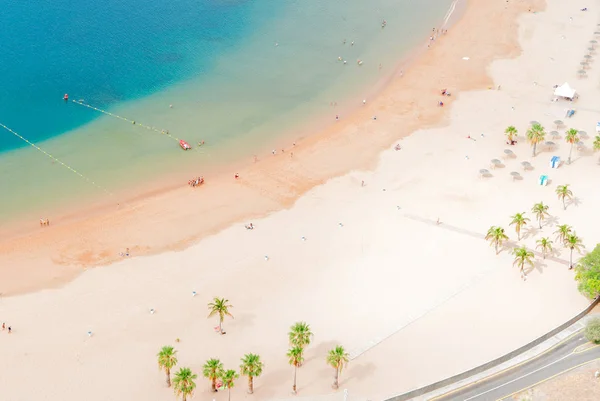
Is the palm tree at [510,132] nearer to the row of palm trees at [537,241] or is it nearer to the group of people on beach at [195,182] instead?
the row of palm trees at [537,241]

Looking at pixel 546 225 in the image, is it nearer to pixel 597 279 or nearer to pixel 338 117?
pixel 597 279

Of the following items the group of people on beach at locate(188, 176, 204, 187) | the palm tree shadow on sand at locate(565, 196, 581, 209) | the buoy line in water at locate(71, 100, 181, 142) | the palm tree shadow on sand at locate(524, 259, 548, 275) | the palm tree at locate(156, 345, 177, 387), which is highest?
the buoy line in water at locate(71, 100, 181, 142)

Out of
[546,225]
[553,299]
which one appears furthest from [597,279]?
[546,225]

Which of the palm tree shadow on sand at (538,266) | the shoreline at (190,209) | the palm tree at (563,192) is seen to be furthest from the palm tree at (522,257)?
the shoreline at (190,209)

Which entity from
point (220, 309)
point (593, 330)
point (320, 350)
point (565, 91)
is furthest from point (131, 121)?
point (593, 330)

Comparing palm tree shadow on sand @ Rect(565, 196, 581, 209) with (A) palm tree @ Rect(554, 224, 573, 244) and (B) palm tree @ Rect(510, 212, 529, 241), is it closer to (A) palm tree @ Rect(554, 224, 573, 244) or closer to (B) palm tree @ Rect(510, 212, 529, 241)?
(A) palm tree @ Rect(554, 224, 573, 244)

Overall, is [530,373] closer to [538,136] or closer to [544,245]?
[544,245]

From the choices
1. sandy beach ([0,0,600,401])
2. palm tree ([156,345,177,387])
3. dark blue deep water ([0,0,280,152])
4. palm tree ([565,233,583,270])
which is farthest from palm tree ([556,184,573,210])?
dark blue deep water ([0,0,280,152])
